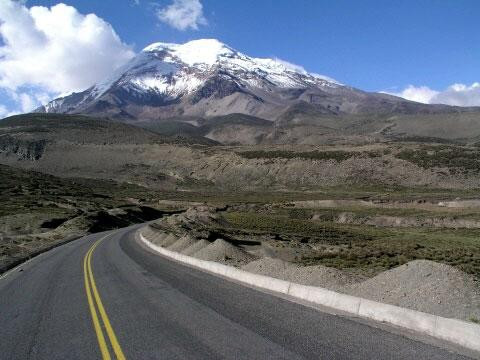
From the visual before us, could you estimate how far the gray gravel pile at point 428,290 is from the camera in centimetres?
1205

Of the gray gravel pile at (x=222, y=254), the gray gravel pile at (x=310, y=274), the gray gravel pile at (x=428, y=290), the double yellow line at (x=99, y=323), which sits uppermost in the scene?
the gray gravel pile at (x=428, y=290)

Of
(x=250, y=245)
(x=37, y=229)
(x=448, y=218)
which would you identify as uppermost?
(x=448, y=218)

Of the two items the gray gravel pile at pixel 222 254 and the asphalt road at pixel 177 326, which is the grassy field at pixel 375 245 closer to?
the gray gravel pile at pixel 222 254

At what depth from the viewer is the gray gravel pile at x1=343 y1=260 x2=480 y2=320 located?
12047 mm

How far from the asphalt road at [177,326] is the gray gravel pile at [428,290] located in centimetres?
222

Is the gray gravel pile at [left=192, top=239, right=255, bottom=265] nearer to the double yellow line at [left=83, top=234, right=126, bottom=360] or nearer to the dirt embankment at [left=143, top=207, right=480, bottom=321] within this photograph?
the dirt embankment at [left=143, top=207, right=480, bottom=321]

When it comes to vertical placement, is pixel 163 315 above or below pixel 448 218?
below

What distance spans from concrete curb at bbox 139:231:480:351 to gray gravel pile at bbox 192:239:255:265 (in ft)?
25.9

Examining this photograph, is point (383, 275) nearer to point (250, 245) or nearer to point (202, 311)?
point (202, 311)

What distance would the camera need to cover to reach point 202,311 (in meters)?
13.4

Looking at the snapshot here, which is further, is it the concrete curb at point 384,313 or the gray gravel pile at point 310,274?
the gray gravel pile at point 310,274

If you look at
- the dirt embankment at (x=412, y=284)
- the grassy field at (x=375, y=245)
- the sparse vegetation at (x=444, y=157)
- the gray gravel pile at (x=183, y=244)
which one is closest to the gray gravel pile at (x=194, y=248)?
the gray gravel pile at (x=183, y=244)

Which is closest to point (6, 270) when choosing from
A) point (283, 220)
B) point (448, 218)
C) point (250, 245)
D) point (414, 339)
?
point (250, 245)

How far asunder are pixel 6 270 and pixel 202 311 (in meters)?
19.8
